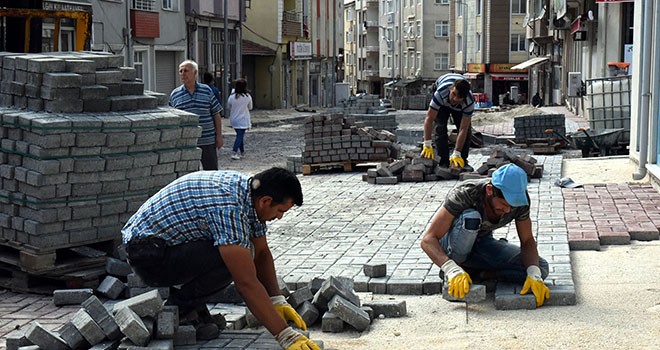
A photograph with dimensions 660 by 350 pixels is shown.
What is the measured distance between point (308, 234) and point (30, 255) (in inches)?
121

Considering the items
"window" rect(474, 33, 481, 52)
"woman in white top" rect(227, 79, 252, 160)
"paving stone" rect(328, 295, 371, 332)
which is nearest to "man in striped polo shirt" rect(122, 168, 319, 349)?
"paving stone" rect(328, 295, 371, 332)

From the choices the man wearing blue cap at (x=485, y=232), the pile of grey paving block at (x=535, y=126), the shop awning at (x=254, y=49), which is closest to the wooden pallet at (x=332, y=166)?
the pile of grey paving block at (x=535, y=126)

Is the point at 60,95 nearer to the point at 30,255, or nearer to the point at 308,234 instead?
the point at 30,255

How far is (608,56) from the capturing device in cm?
2888

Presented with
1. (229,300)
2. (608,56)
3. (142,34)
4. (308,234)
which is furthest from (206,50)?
(229,300)

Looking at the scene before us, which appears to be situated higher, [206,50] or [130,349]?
[206,50]

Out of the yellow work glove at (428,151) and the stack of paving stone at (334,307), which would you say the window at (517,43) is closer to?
the yellow work glove at (428,151)

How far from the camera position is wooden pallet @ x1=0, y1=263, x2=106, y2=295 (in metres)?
7.43

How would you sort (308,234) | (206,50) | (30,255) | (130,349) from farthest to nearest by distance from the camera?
(206,50)
(308,234)
(30,255)
(130,349)

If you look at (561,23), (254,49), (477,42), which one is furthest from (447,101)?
(477,42)

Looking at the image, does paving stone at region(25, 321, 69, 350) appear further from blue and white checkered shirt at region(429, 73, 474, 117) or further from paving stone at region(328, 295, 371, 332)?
blue and white checkered shirt at region(429, 73, 474, 117)

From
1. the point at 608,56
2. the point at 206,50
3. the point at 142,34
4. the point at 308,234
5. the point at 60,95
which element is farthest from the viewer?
the point at 206,50

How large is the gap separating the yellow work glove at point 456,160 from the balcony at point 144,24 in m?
20.0

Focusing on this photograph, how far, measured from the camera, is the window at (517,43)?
6550cm
